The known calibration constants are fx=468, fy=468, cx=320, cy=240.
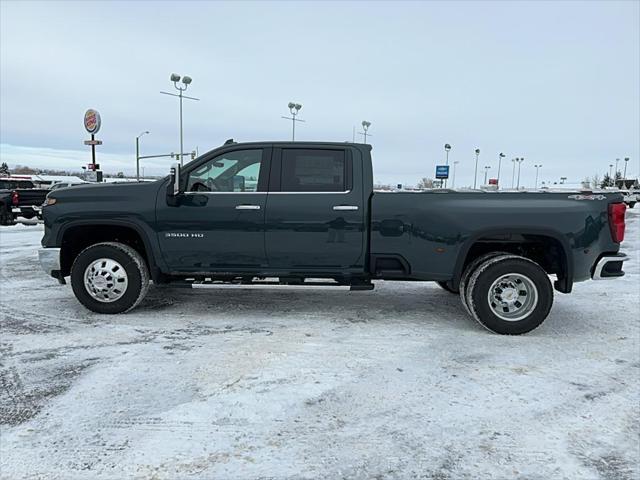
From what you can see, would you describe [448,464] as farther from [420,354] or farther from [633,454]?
[420,354]

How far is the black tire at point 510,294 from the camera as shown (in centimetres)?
473

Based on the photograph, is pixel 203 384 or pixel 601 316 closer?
pixel 203 384

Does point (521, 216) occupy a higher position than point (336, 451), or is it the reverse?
point (521, 216)

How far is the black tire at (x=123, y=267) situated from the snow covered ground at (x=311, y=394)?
0.21 meters

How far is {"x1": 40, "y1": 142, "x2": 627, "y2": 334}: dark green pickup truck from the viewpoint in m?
4.76

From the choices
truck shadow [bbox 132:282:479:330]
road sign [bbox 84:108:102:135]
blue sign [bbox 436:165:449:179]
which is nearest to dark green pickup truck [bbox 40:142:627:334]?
truck shadow [bbox 132:282:479:330]

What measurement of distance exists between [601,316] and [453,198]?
2.48 meters

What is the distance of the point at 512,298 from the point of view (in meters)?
4.82

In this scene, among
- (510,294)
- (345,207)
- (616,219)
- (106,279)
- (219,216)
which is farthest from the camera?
(106,279)

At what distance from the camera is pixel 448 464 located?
2580 mm

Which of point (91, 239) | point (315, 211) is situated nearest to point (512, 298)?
point (315, 211)

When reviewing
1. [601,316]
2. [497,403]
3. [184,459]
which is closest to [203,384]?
[184,459]

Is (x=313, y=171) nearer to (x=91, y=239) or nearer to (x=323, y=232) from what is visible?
(x=323, y=232)

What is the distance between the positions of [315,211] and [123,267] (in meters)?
2.21
